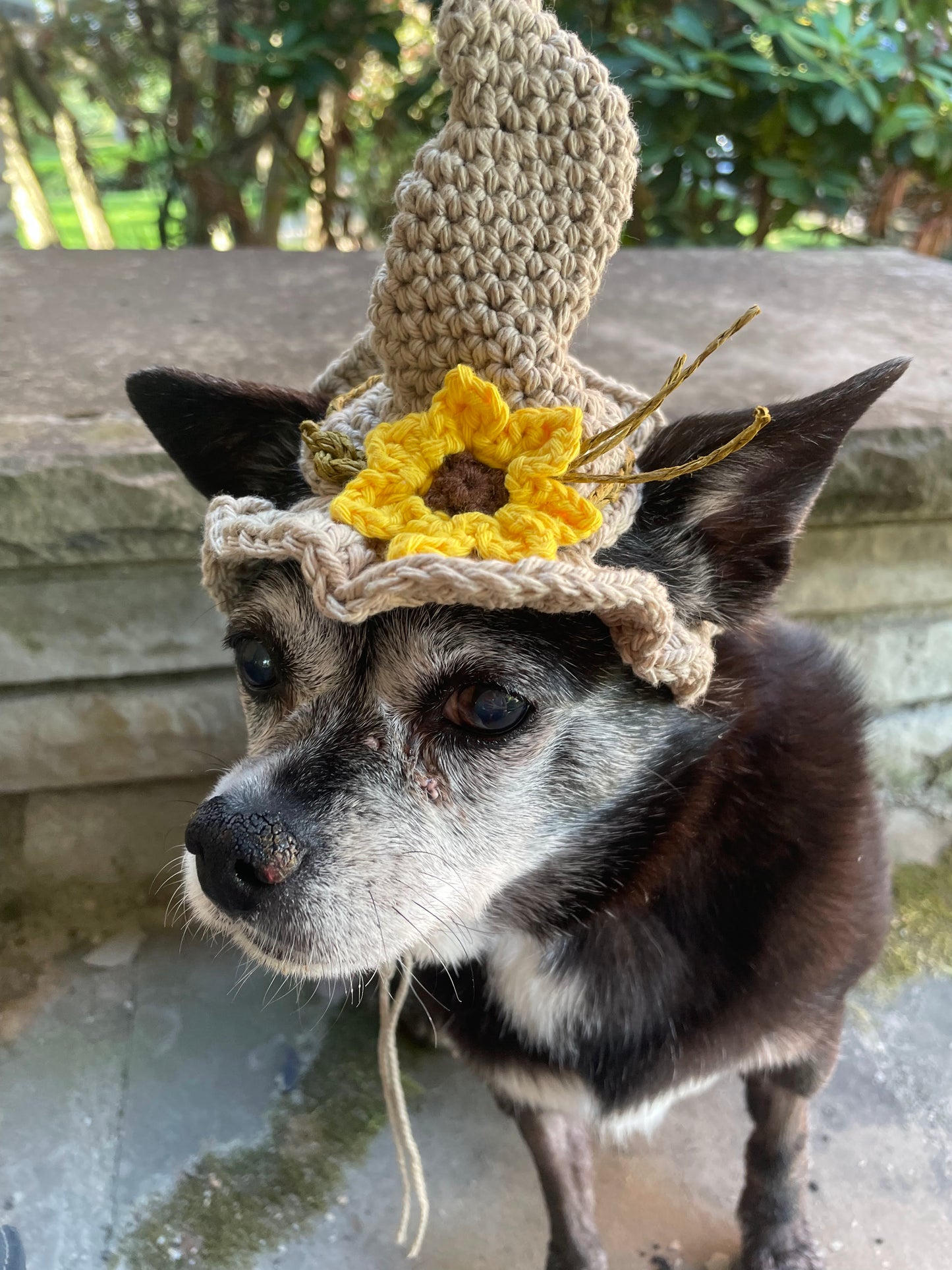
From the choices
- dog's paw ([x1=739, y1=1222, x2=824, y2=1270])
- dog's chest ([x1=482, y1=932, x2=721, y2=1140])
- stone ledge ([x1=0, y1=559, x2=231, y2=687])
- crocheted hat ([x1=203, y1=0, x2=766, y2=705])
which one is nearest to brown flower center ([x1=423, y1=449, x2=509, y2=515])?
crocheted hat ([x1=203, y1=0, x2=766, y2=705])

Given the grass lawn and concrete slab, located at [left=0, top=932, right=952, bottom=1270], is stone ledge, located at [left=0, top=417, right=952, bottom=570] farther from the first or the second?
the grass lawn

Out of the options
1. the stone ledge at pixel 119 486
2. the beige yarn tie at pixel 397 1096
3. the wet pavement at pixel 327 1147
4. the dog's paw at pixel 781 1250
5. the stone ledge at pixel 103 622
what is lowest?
the wet pavement at pixel 327 1147

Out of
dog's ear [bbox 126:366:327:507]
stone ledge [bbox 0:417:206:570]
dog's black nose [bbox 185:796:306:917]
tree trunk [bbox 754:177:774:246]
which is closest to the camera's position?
dog's black nose [bbox 185:796:306:917]

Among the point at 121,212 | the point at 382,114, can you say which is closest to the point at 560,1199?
the point at 382,114

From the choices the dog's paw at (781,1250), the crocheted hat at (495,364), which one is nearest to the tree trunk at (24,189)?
the crocheted hat at (495,364)

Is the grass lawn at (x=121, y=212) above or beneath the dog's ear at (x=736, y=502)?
beneath

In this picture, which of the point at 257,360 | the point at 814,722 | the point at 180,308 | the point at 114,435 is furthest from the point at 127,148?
the point at 814,722

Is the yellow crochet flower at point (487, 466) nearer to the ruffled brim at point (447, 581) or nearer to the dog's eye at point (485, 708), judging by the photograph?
the ruffled brim at point (447, 581)
